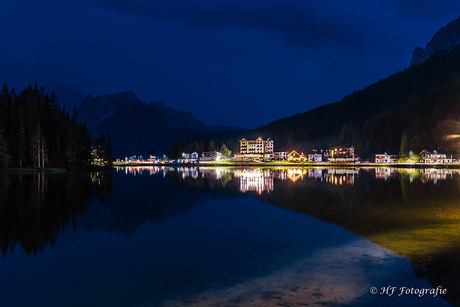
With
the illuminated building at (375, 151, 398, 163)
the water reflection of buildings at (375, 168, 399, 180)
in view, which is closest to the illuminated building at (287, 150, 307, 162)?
A: the illuminated building at (375, 151, 398, 163)

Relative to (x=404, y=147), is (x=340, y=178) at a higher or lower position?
lower

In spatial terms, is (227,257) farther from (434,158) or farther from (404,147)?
(404,147)

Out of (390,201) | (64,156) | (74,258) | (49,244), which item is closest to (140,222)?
(49,244)

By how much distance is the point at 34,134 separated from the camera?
79562 mm

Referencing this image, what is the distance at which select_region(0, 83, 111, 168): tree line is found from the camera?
79812mm

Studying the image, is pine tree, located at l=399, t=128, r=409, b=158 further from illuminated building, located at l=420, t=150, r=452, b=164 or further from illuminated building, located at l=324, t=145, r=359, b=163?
illuminated building, located at l=324, t=145, r=359, b=163

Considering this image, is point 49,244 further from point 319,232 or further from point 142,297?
point 319,232

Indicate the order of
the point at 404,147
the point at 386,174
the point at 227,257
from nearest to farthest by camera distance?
1. the point at 227,257
2. the point at 386,174
3. the point at 404,147

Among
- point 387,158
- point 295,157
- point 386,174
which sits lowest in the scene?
point 386,174

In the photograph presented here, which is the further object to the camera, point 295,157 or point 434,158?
point 295,157

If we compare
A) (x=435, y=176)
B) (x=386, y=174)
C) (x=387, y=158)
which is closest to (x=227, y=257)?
(x=435, y=176)

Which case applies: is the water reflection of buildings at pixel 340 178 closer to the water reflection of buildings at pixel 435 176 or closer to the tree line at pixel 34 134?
the water reflection of buildings at pixel 435 176

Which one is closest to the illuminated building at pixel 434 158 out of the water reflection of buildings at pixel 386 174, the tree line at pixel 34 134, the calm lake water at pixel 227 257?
the water reflection of buildings at pixel 386 174

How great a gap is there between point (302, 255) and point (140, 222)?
1175 cm
